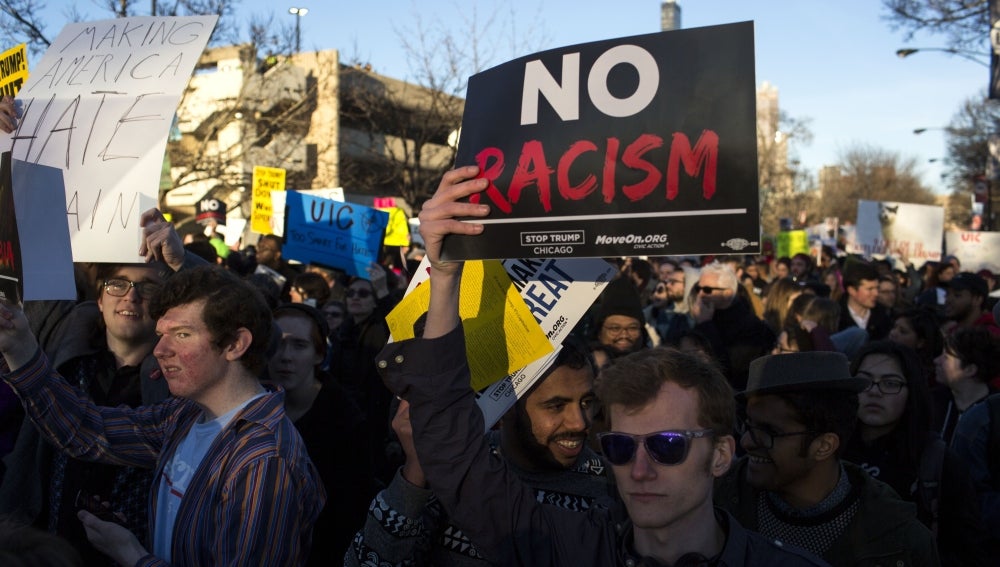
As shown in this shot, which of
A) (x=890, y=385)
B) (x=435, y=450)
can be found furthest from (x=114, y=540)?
(x=890, y=385)

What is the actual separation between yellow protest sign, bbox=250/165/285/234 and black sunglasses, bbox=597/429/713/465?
12181mm

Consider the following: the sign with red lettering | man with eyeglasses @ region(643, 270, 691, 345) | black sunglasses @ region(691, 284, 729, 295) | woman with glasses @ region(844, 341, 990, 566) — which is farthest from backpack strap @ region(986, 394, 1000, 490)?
man with eyeglasses @ region(643, 270, 691, 345)

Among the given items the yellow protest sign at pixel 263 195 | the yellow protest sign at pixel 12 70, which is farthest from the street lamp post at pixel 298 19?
the yellow protest sign at pixel 12 70

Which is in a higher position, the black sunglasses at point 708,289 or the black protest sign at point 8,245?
the black protest sign at point 8,245

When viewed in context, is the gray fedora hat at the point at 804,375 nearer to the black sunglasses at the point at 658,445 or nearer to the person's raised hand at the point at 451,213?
the black sunglasses at the point at 658,445

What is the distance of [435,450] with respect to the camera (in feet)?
7.98

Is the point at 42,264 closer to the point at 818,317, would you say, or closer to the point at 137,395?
the point at 137,395

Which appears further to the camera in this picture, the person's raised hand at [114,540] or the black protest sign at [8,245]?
the black protest sign at [8,245]

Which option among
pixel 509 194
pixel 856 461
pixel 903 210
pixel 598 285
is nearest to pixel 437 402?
pixel 509 194

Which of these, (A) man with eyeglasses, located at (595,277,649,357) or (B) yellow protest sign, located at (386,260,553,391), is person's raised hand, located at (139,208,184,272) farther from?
(A) man with eyeglasses, located at (595,277,649,357)

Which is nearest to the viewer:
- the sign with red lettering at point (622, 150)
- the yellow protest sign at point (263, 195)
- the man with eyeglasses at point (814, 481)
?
the sign with red lettering at point (622, 150)

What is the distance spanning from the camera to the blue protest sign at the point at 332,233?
9.52m

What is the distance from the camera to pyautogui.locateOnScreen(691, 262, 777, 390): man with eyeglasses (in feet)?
23.0

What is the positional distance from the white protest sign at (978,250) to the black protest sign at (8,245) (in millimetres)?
18453
